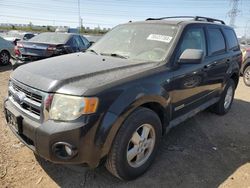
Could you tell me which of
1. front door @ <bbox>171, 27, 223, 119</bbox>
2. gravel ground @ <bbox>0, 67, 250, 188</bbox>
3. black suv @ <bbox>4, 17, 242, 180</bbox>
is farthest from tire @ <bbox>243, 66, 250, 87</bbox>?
black suv @ <bbox>4, 17, 242, 180</bbox>

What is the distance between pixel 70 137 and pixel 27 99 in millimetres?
710

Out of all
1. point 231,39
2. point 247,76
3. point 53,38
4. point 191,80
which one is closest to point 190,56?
point 191,80

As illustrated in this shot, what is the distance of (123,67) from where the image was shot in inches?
119

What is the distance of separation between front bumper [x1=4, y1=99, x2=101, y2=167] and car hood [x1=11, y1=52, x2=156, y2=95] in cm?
29

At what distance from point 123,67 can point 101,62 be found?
368 mm

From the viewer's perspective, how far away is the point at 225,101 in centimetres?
548

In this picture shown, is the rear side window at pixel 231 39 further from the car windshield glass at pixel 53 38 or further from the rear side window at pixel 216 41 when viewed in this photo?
the car windshield glass at pixel 53 38

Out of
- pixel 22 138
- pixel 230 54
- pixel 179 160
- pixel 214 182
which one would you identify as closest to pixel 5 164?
pixel 22 138

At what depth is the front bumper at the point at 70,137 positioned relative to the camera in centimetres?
230

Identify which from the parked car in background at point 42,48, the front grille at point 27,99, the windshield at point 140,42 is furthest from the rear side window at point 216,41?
the parked car in background at point 42,48

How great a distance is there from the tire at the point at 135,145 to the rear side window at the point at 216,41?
6.85ft

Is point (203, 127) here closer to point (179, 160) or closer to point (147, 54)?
point (179, 160)

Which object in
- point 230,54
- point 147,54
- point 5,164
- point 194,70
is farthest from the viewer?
point 230,54

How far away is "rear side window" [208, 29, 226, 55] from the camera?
174 inches
